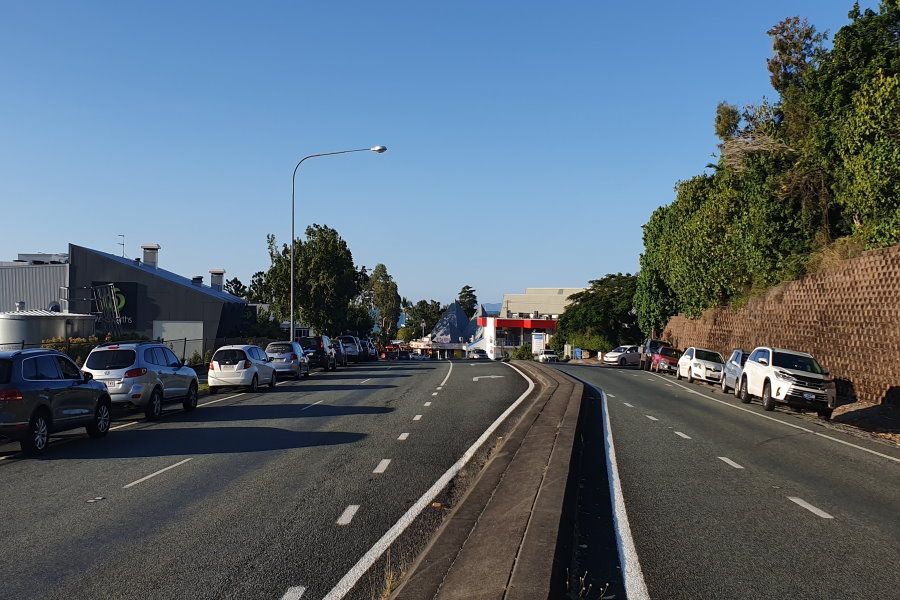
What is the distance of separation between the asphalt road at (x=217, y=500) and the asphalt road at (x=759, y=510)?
8.93ft

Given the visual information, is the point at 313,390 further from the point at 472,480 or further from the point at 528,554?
the point at 528,554

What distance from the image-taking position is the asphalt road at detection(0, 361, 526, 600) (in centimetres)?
674

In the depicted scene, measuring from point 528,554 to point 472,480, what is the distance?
4.19 meters

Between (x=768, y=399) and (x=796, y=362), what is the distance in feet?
5.08

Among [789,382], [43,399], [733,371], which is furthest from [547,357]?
[43,399]

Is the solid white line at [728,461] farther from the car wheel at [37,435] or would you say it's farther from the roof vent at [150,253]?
the roof vent at [150,253]

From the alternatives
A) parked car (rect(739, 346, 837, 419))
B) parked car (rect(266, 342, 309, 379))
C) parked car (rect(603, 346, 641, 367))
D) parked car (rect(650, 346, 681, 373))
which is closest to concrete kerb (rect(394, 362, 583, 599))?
parked car (rect(739, 346, 837, 419))

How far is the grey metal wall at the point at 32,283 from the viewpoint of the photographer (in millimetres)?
54406

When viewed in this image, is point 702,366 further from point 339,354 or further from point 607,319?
point 607,319

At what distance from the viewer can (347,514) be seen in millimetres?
8898

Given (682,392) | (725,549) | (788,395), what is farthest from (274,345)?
(725,549)

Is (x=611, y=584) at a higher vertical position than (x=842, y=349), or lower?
lower

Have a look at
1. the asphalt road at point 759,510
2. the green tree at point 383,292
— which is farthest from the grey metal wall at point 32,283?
the green tree at point 383,292

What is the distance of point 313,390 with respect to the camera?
28.1 meters
